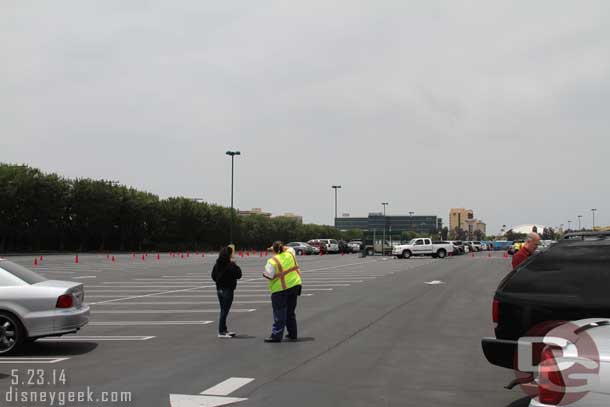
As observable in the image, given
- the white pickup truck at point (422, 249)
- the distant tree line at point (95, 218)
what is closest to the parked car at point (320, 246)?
the white pickup truck at point (422, 249)

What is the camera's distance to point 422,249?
56469 mm

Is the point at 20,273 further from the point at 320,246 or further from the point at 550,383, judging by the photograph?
the point at 320,246

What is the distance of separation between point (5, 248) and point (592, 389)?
73132 millimetres

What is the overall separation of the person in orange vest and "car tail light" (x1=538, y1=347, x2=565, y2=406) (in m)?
6.57

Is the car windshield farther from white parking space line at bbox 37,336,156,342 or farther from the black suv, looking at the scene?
the black suv

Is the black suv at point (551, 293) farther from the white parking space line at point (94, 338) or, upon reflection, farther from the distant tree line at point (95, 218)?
the distant tree line at point (95, 218)

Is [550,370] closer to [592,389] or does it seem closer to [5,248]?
[592,389]

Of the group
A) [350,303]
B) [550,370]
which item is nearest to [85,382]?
[550,370]

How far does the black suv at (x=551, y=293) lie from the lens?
554cm

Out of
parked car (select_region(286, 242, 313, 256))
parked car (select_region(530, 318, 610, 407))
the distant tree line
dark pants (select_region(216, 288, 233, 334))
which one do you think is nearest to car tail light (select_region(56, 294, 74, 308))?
dark pants (select_region(216, 288, 233, 334))

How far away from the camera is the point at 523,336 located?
5.81 m

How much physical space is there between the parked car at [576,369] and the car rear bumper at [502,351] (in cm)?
122

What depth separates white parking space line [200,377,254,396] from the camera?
7080mm

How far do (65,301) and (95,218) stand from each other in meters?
70.1
